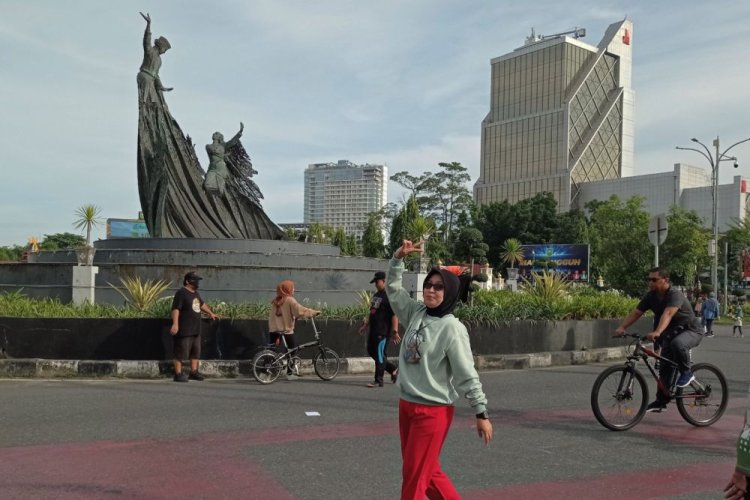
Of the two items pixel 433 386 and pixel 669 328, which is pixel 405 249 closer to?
pixel 433 386

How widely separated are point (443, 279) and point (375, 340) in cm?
639

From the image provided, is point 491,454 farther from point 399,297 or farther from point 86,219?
point 86,219

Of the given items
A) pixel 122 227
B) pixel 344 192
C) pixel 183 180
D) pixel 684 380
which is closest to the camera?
pixel 684 380

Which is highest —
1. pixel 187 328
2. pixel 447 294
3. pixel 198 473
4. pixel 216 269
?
pixel 216 269

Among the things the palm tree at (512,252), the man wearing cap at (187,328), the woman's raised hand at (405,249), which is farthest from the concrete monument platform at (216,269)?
the palm tree at (512,252)

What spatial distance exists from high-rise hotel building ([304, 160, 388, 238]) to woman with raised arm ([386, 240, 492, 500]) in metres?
163

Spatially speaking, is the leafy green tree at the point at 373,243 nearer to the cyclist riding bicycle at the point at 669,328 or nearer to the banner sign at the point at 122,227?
the banner sign at the point at 122,227

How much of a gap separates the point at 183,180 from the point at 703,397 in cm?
1842

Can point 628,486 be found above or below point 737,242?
below

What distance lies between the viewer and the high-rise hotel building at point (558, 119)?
427ft

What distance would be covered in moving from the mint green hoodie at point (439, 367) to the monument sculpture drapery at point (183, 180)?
64.5 feet

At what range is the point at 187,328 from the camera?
10250 millimetres

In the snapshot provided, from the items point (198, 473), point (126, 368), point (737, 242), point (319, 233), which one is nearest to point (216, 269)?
point (126, 368)

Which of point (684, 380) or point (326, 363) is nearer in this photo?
point (684, 380)
